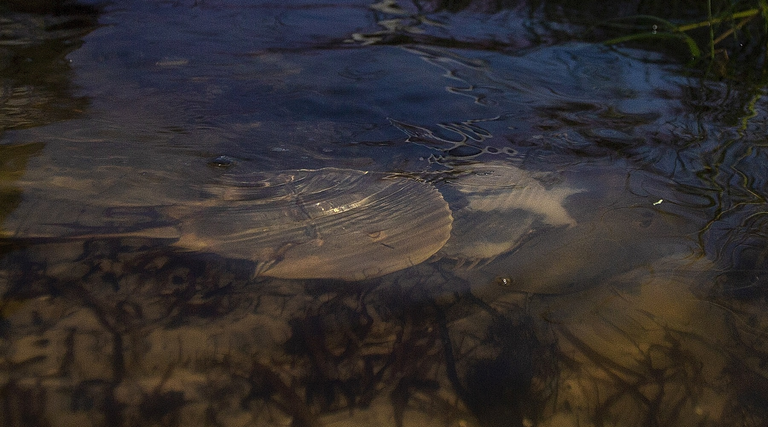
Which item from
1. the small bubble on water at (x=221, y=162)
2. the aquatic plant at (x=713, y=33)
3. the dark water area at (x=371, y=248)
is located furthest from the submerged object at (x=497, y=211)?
the aquatic plant at (x=713, y=33)

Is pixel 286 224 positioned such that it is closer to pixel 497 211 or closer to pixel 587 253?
pixel 497 211

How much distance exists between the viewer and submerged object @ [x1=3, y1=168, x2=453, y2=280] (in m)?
1.31

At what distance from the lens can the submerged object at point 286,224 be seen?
4.30 feet

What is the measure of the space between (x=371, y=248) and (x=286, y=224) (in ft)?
0.79

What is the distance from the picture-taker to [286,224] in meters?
1.43

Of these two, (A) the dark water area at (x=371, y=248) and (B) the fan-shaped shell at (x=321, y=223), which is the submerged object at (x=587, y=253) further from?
(B) the fan-shaped shell at (x=321, y=223)

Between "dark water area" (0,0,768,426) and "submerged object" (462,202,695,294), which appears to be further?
"submerged object" (462,202,695,294)

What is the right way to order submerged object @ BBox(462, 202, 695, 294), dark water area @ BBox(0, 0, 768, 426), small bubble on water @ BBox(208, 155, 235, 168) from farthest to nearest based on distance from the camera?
small bubble on water @ BBox(208, 155, 235, 168), submerged object @ BBox(462, 202, 695, 294), dark water area @ BBox(0, 0, 768, 426)

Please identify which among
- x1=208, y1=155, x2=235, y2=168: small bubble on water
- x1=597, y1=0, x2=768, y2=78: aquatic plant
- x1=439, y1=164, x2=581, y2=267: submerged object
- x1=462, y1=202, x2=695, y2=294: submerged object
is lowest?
x1=462, y1=202, x2=695, y2=294: submerged object

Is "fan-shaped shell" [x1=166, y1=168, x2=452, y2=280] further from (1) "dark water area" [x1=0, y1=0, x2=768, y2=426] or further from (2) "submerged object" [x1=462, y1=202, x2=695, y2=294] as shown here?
(2) "submerged object" [x1=462, y1=202, x2=695, y2=294]

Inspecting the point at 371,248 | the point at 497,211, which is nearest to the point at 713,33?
→ the point at 497,211

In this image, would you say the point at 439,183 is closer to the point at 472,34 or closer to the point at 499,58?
the point at 499,58

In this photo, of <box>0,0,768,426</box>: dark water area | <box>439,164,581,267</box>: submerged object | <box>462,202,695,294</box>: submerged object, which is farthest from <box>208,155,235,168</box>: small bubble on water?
<box>462,202,695,294</box>: submerged object

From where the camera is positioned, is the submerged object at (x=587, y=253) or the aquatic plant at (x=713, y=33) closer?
the submerged object at (x=587, y=253)
